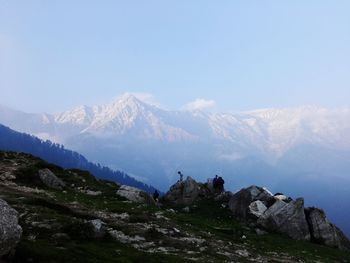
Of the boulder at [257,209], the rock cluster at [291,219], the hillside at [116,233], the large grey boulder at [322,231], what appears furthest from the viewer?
the boulder at [257,209]

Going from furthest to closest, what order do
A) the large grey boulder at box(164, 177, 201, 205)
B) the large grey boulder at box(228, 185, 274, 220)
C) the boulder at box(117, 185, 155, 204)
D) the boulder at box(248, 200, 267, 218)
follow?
1. the large grey boulder at box(164, 177, 201, 205)
2. the large grey boulder at box(228, 185, 274, 220)
3. the boulder at box(117, 185, 155, 204)
4. the boulder at box(248, 200, 267, 218)

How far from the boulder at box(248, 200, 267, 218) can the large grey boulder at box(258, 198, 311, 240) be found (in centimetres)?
88

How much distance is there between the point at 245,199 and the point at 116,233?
31.5 m

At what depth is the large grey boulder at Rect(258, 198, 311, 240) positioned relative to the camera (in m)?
59.1

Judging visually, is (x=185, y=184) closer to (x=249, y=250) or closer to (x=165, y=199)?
(x=165, y=199)

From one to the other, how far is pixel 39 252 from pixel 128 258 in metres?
5.88

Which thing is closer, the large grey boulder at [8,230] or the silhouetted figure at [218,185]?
the large grey boulder at [8,230]

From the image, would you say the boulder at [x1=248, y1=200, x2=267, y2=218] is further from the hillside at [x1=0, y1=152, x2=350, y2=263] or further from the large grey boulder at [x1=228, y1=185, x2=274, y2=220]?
the hillside at [x1=0, y1=152, x2=350, y2=263]

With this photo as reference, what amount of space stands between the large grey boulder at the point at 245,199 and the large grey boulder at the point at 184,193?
7.52 meters

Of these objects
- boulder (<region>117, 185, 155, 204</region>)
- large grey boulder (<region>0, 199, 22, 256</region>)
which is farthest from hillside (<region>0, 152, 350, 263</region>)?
boulder (<region>117, 185, 155, 204</region>)

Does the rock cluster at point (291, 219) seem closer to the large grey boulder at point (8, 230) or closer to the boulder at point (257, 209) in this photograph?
the boulder at point (257, 209)

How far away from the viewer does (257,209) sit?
6256cm

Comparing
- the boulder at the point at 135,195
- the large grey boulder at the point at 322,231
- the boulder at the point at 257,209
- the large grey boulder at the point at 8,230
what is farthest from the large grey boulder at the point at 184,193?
the large grey boulder at the point at 8,230

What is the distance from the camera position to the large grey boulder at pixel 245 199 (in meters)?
63.9
